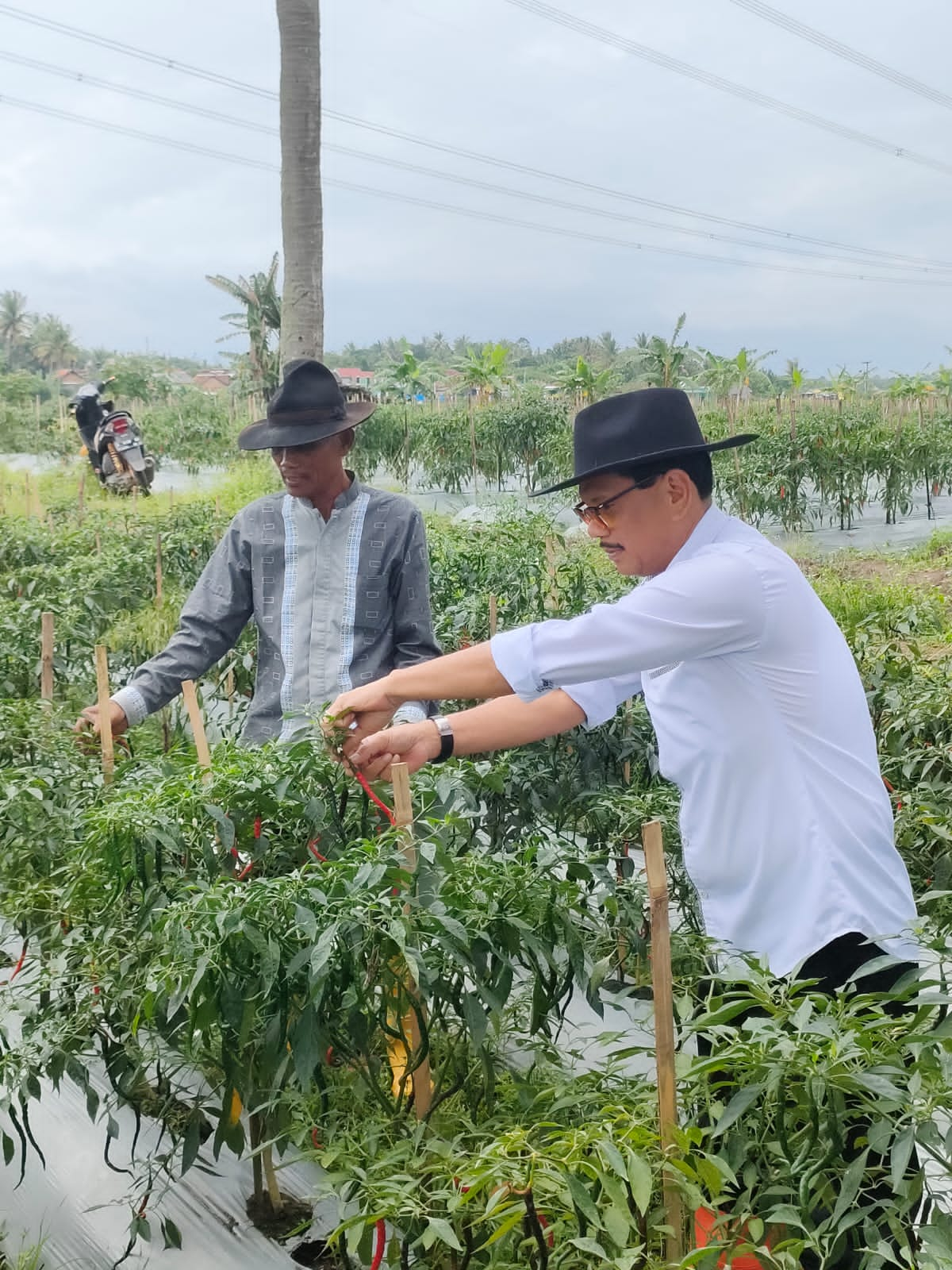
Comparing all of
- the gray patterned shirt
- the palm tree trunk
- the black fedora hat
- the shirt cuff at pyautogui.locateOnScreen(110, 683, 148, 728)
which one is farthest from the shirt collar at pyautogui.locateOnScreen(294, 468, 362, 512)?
the palm tree trunk

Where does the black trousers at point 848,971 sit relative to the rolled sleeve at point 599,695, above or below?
below

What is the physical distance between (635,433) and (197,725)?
3.18ft

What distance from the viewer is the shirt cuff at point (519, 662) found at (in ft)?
5.19

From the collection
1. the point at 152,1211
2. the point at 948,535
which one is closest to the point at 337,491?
the point at 152,1211

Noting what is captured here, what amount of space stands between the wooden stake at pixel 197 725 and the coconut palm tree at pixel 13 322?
234ft

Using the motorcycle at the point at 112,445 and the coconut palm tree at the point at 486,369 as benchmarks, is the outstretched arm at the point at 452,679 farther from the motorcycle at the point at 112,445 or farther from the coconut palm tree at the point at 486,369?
the coconut palm tree at the point at 486,369

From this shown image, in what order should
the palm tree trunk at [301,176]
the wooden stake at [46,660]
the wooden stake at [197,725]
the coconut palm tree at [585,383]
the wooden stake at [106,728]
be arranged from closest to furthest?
the wooden stake at [197,725], the wooden stake at [106,728], the wooden stake at [46,660], the palm tree trunk at [301,176], the coconut palm tree at [585,383]

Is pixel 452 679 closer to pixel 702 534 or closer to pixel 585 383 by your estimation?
pixel 702 534

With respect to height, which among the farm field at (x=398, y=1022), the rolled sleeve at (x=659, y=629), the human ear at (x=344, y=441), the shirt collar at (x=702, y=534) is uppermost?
the human ear at (x=344, y=441)

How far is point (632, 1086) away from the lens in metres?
1.53

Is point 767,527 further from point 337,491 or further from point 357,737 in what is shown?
point 357,737

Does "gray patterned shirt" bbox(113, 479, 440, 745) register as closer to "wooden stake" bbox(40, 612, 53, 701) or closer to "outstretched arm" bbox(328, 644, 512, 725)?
"wooden stake" bbox(40, 612, 53, 701)

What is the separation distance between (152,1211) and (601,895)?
3.64 feet

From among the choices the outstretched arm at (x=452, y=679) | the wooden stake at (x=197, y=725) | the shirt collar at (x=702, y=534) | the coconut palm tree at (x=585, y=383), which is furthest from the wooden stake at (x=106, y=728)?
the coconut palm tree at (x=585, y=383)
